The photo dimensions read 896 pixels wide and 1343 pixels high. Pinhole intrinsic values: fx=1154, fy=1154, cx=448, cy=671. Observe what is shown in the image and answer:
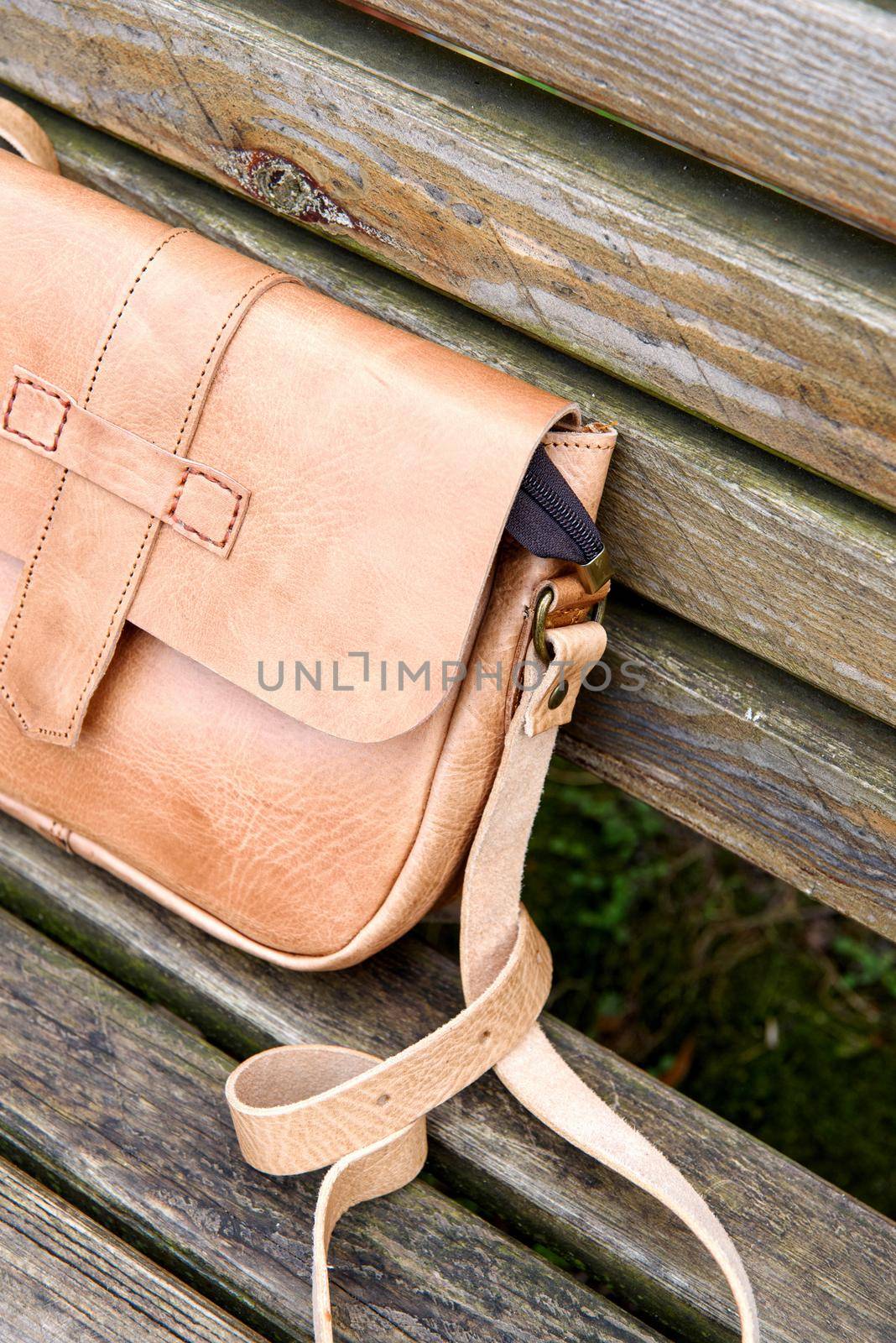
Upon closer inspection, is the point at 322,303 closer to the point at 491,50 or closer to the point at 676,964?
the point at 491,50

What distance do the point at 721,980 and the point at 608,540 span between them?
3.06 ft

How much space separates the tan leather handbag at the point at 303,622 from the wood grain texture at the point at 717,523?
0.07 m

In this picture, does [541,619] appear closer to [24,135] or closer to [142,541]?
[142,541]

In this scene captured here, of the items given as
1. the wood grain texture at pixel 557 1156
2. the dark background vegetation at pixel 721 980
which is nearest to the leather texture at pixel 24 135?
the wood grain texture at pixel 557 1156

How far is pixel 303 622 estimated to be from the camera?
920 millimetres

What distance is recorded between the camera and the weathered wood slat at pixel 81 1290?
0.89 meters

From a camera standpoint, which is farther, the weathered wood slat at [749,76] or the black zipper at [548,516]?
the black zipper at [548,516]

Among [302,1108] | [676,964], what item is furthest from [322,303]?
[676,964]

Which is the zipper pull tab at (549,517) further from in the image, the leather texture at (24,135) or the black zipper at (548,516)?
the leather texture at (24,135)

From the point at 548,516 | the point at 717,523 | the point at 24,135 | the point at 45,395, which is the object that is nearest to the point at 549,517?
the point at 548,516

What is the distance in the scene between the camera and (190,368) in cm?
94

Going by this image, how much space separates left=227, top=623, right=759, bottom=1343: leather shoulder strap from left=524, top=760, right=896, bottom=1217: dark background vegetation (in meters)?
0.69

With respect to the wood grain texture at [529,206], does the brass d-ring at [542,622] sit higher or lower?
lower

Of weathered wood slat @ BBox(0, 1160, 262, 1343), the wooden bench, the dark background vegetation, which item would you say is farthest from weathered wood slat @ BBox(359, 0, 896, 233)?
the dark background vegetation
